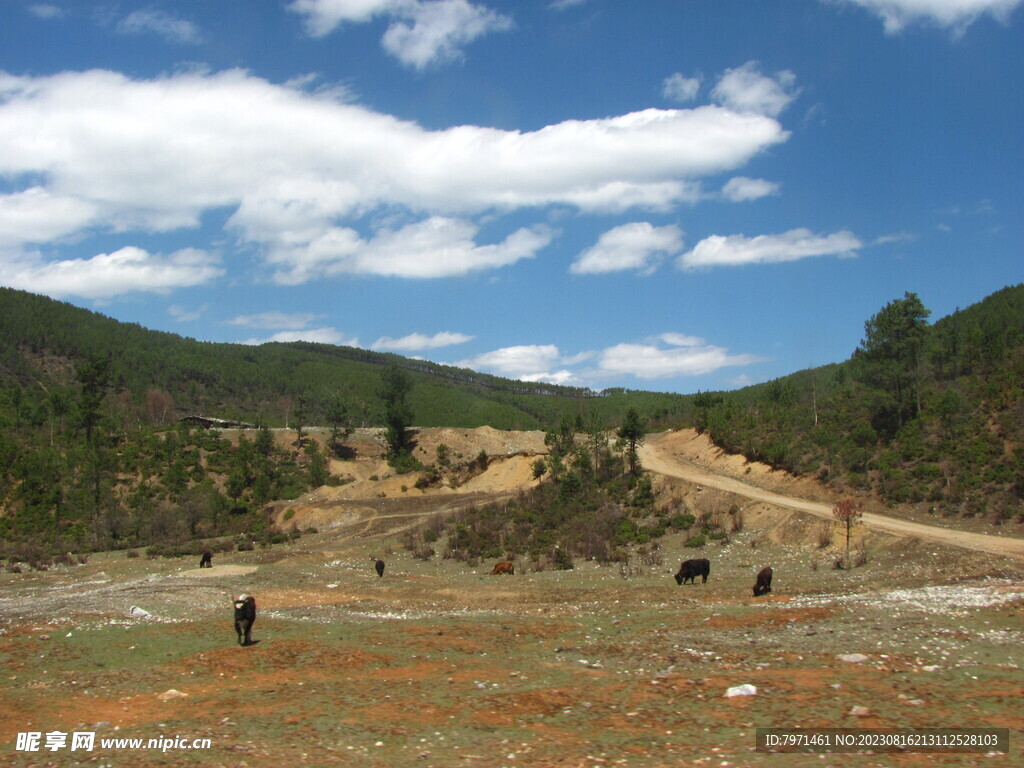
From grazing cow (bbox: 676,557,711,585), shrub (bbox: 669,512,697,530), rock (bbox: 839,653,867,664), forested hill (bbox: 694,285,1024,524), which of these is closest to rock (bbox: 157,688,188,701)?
rock (bbox: 839,653,867,664)

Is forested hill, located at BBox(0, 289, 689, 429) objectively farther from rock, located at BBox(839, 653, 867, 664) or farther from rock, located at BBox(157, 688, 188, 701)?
rock, located at BBox(157, 688, 188, 701)

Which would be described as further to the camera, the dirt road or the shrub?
the shrub

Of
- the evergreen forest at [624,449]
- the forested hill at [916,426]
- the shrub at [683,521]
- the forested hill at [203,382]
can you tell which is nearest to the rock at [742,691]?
the evergreen forest at [624,449]

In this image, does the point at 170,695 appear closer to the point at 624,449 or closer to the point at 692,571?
the point at 692,571

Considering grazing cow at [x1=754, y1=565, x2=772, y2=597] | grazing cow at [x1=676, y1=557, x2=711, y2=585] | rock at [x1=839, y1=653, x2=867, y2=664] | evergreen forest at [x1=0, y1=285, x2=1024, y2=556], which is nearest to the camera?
rock at [x1=839, y1=653, x2=867, y2=664]

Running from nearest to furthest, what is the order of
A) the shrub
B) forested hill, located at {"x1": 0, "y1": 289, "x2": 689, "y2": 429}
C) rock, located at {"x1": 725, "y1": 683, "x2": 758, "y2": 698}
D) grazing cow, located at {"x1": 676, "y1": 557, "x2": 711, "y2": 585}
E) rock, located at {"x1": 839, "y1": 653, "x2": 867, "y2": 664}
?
rock, located at {"x1": 725, "y1": 683, "x2": 758, "y2": 698}
rock, located at {"x1": 839, "y1": 653, "x2": 867, "y2": 664}
grazing cow, located at {"x1": 676, "y1": 557, "x2": 711, "y2": 585}
the shrub
forested hill, located at {"x1": 0, "y1": 289, "x2": 689, "y2": 429}

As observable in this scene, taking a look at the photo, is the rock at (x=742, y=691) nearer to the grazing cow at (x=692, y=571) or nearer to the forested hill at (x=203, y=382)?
the grazing cow at (x=692, y=571)

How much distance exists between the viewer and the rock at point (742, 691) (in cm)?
1036

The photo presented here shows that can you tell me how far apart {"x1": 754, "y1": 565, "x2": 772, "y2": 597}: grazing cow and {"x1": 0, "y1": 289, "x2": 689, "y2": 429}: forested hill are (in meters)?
86.4

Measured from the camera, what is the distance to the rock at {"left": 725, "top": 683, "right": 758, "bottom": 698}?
10359 mm

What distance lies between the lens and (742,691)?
10.4 meters

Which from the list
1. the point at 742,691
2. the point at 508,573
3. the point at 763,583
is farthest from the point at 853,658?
the point at 508,573

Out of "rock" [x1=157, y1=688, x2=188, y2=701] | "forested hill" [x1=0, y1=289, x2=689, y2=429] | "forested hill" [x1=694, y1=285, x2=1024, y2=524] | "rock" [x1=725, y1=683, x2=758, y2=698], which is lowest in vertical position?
"rock" [x1=157, y1=688, x2=188, y2=701]

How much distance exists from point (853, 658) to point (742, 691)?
2.79 m
